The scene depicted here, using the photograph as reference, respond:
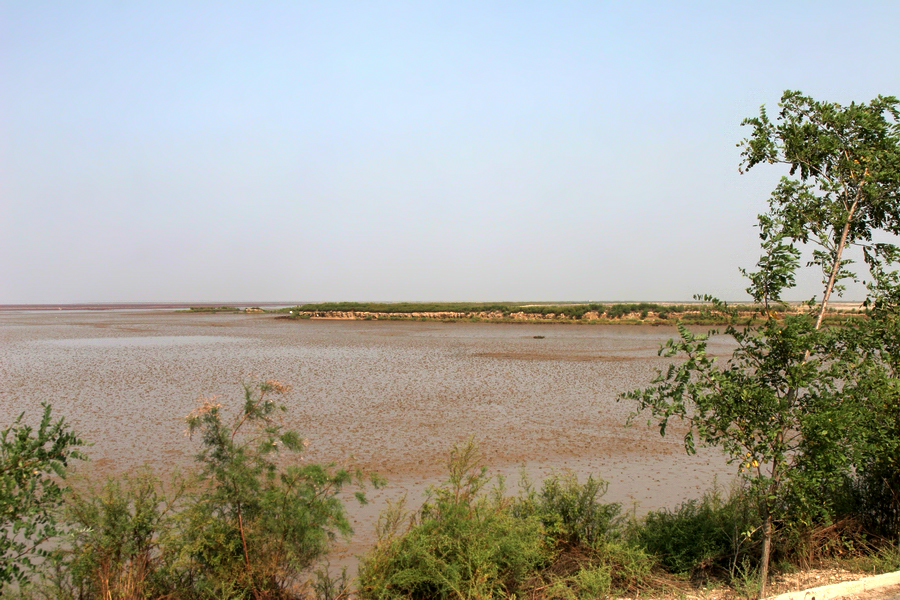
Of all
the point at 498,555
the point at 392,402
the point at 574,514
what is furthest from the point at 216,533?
the point at 392,402

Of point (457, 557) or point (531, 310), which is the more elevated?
point (531, 310)

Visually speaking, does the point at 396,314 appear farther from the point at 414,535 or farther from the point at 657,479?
the point at 414,535

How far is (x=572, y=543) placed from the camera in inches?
261

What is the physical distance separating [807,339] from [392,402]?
13.4 m

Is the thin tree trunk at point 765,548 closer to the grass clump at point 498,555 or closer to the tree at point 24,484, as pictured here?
the grass clump at point 498,555

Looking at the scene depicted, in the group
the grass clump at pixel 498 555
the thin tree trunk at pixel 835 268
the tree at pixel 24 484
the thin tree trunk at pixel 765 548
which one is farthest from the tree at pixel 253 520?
the thin tree trunk at pixel 835 268

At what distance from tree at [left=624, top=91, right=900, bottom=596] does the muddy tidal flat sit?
130cm

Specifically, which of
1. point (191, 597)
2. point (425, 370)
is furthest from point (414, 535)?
point (425, 370)

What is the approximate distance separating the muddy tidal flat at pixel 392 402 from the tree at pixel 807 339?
4.27 feet

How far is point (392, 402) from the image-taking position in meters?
17.4

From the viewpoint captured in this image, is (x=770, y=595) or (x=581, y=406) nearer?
(x=770, y=595)

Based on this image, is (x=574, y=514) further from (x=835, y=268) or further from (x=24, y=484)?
(x=24, y=484)

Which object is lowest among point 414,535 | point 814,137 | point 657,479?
point 657,479

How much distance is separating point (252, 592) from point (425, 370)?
18925mm
